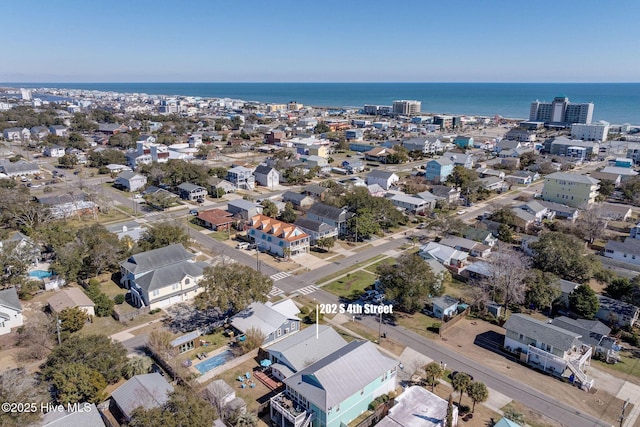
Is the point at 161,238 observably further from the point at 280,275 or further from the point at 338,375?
the point at 338,375

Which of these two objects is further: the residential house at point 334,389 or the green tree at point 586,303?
the green tree at point 586,303

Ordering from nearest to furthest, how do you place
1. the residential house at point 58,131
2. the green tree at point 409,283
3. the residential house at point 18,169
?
the green tree at point 409,283 < the residential house at point 18,169 < the residential house at point 58,131

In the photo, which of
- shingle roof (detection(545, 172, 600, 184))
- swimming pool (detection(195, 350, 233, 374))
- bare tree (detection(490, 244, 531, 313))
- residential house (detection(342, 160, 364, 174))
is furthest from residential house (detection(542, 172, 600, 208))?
swimming pool (detection(195, 350, 233, 374))

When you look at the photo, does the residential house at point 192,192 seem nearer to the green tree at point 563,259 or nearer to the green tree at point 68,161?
the green tree at point 68,161

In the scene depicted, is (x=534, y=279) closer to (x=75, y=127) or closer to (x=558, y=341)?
(x=558, y=341)

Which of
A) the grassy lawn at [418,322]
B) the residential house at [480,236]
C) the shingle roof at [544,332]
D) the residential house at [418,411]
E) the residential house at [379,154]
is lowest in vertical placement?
the grassy lawn at [418,322]

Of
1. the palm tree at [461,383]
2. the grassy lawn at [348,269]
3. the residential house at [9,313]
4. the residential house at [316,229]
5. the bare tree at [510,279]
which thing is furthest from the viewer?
the residential house at [316,229]

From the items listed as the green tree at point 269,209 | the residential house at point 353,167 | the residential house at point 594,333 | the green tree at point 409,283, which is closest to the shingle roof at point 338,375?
the green tree at point 409,283

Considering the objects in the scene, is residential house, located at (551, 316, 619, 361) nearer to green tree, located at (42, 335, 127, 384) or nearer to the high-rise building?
green tree, located at (42, 335, 127, 384)
